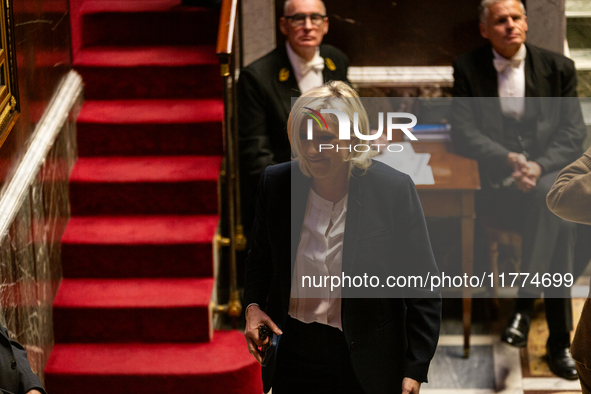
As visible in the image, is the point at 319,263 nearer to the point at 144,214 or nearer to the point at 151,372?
the point at 151,372

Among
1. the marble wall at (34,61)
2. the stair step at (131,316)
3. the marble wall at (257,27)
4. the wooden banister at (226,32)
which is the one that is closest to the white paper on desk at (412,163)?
the wooden banister at (226,32)

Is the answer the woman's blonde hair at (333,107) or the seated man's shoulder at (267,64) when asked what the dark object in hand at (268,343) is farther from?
the seated man's shoulder at (267,64)

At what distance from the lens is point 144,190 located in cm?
382

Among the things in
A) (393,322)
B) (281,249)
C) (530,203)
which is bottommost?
(530,203)

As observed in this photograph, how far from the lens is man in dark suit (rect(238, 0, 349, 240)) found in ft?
12.3

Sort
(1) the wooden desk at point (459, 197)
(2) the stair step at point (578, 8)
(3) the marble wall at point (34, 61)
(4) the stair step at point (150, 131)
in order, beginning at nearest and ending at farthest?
(3) the marble wall at point (34, 61)
(1) the wooden desk at point (459, 197)
(4) the stair step at point (150, 131)
(2) the stair step at point (578, 8)

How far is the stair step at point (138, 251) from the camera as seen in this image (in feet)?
11.9

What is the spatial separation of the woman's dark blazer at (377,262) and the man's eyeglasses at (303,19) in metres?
1.96

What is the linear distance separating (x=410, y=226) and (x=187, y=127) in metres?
2.31

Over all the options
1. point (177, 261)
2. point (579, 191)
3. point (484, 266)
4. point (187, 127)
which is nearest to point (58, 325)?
point (177, 261)

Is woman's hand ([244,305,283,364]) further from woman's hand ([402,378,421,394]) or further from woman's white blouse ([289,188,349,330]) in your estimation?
woman's hand ([402,378,421,394])

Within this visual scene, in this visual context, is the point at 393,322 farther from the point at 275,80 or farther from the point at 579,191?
the point at 275,80

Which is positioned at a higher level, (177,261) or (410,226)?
(410,226)

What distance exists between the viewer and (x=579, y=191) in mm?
1731
